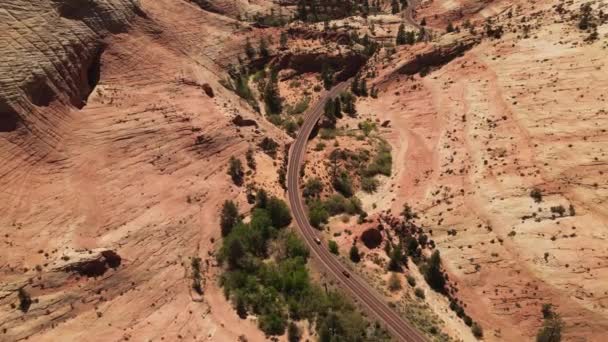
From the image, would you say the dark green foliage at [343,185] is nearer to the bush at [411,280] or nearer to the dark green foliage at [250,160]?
the dark green foliage at [250,160]

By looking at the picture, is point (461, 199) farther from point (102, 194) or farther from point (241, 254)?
point (102, 194)

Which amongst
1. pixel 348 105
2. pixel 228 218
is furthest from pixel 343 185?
pixel 348 105

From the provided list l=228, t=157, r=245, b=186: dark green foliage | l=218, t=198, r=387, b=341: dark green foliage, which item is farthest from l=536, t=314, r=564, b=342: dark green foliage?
l=228, t=157, r=245, b=186: dark green foliage

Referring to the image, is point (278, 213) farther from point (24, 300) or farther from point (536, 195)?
point (536, 195)

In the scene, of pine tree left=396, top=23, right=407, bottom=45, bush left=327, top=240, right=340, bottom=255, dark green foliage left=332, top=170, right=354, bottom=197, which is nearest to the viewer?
bush left=327, top=240, right=340, bottom=255

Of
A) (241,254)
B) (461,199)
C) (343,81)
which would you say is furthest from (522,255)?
(343,81)

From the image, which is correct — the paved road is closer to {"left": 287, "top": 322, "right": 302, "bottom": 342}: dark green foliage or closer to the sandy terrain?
{"left": 287, "top": 322, "right": 302, "bottom": 342}: dark green foliage
